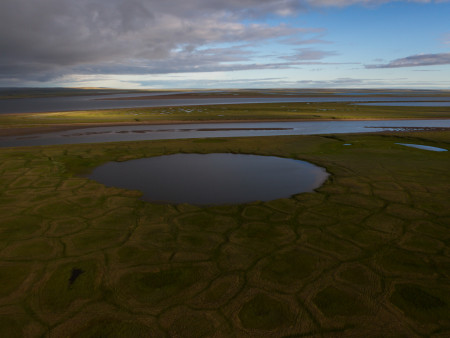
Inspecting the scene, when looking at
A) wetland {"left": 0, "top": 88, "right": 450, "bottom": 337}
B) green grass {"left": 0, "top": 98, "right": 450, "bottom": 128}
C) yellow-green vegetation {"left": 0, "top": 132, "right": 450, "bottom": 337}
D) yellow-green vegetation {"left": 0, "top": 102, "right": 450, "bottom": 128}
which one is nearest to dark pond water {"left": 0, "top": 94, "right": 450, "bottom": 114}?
yellow-green vegetation {"left": 0, "top": 102, "right": 450, "bottom": 128}

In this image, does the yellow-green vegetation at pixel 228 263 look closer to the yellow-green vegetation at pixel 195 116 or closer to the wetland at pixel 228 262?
the wetland at pixel 228 262

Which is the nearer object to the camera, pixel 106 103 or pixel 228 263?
pixel 228 263

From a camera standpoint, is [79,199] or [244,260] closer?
[244,260]

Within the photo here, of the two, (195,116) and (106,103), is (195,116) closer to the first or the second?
(195,116)

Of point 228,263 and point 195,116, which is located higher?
point 195,116

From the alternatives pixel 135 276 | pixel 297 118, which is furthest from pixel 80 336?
pixel 297 118

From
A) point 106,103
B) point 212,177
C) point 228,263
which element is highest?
point 106,103

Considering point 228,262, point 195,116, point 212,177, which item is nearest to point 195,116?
point 195,116

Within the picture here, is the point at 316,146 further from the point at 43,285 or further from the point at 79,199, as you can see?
the point at 43,285
